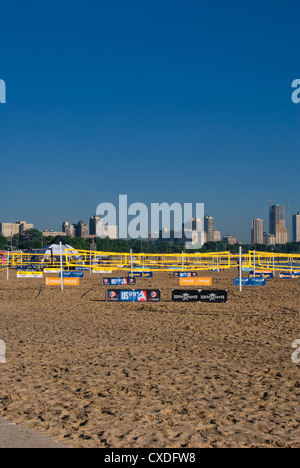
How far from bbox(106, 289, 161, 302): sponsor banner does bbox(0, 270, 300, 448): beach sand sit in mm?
3934

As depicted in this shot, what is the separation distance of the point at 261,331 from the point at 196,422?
25.5ft

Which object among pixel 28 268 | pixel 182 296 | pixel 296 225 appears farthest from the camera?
pixel 296 225

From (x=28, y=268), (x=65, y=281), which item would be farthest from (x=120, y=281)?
(x=28, y=268)

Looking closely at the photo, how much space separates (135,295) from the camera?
2108 cm

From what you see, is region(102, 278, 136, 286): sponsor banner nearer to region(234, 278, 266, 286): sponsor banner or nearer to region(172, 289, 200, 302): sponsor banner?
region(234, 278, 266, 286): sponsor banner

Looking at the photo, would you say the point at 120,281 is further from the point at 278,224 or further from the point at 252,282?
the point at 278,224

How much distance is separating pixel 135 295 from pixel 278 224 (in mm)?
145123

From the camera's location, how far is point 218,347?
1146 centimetres

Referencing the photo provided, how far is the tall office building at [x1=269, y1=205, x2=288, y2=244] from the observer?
15714 centimetres

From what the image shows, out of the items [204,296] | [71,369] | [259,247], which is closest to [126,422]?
[71,369]

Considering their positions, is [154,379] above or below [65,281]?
below

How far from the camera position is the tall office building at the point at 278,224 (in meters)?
157

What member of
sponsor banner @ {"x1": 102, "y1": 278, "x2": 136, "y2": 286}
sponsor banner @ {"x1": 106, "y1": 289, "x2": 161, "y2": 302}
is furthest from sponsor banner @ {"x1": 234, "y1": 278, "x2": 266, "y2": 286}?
sponsor banner @ {"x1": 106, "y1": 289, "x2": 161, "y2": 302}
